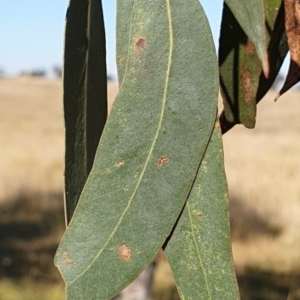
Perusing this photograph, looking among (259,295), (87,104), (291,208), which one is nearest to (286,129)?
(291,208)

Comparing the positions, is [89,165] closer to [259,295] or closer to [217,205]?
[217,205]

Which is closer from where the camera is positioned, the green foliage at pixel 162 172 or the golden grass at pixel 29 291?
the green foliage at pixel 162 172

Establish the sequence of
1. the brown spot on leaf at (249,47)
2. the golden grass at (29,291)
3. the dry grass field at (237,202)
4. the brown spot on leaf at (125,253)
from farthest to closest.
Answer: the dry grass field at (237,202)
the golden grass at (29,291)
the brown spot on leaf at (249,47)
the brown spot on leaf at (125,253)

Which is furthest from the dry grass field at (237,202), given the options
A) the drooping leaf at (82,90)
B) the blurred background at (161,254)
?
the drooping leaf at (82,90)

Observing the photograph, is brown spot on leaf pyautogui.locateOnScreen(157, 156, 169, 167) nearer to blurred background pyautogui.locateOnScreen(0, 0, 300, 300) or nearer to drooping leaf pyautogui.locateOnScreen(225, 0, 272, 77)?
drooping leaf pyautogui.locateOnScreen(225, 0, 272, 77)

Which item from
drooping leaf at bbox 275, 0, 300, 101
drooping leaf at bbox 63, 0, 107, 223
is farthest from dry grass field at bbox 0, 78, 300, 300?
drooping leaf at bbox 275, 0, 300, 101

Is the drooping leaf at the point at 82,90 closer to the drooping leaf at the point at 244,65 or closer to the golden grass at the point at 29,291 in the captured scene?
the drooping leaf at the point at 244,65
